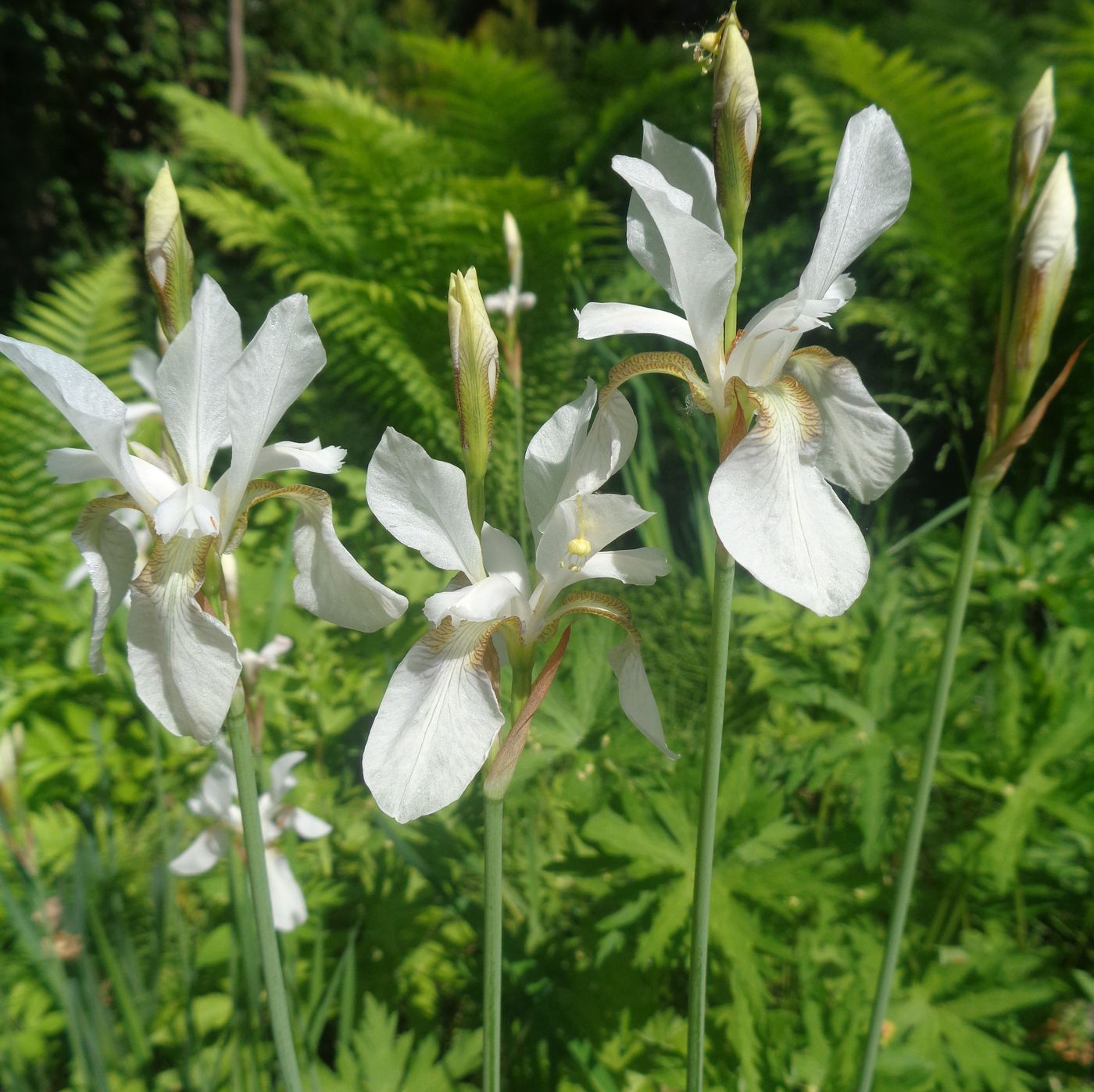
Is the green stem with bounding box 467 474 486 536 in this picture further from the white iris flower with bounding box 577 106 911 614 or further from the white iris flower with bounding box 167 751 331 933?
the white iris flower with bounding box 167 751 331 933

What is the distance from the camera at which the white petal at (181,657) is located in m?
0.47

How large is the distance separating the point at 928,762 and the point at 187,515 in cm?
60


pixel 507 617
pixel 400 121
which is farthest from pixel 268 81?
pixel 507 617

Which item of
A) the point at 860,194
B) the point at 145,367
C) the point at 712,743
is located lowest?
the point at 145,367

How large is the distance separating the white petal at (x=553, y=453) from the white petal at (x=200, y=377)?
203mm

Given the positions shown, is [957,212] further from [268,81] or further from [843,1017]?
[268,81]

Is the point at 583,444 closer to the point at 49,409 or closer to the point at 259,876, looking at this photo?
the point at 259,876

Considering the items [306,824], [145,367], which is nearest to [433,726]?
[306,824]

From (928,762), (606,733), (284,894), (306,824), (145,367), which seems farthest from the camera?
(145,367)

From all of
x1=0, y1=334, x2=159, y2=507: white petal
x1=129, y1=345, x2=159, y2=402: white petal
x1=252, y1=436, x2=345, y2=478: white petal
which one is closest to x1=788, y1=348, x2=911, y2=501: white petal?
x1=252, y1=436, x2=345, y2=478: white petal

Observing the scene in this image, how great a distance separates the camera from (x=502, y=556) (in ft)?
1.90

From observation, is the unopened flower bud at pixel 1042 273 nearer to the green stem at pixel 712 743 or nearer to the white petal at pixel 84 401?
the green stem at pixel 712 743

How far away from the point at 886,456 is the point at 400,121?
3.72 metres

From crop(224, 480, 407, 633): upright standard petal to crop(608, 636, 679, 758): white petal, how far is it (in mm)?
169
